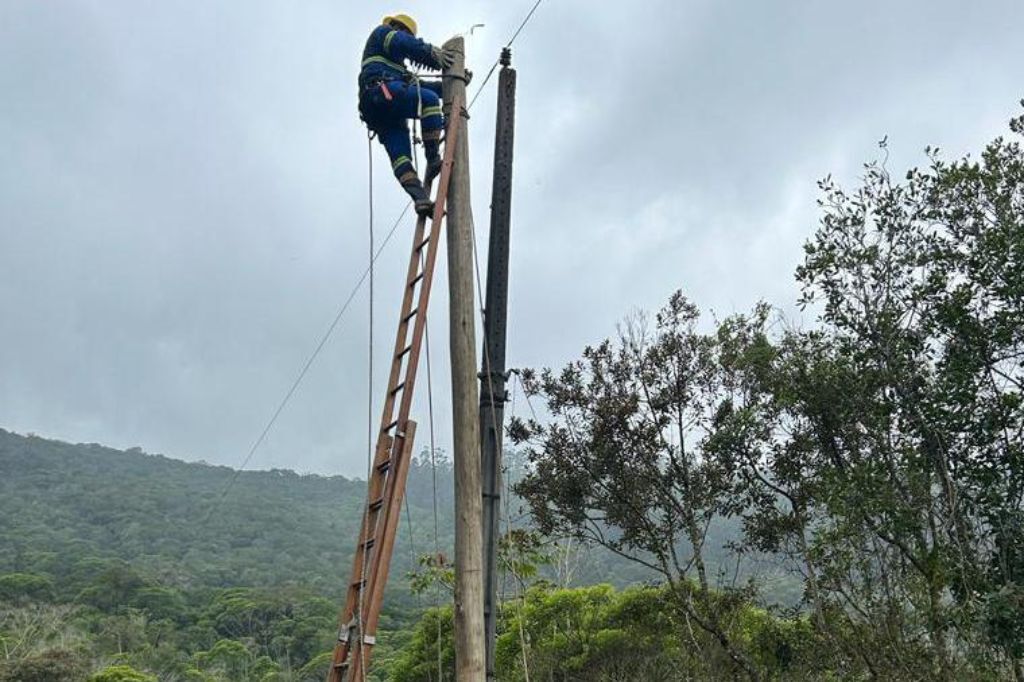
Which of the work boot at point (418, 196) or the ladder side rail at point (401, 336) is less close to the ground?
the work boot at point (418, 196)

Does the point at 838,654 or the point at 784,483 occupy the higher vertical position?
the point at 784,483

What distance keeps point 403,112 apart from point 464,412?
197cm

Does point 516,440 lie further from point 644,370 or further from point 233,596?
point 233,596

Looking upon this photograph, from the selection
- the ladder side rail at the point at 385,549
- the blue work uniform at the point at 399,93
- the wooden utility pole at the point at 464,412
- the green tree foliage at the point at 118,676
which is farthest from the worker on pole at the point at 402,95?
the green tree foliage at the point at 118,676

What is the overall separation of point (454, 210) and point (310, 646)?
4584 centimetres

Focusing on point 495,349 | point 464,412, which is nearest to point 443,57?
point 495,349

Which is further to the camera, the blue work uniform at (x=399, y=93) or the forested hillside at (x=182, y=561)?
the forested hillside at (x=182, y=561)

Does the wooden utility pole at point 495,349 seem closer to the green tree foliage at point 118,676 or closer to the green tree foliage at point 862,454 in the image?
the green tree foliage at point 862,454

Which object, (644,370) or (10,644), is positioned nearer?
(644,370)

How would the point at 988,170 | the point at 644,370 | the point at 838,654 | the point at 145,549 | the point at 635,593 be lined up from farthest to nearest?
the point at 145,549 → the point at 635,593 → the point at 644,370 → the point at 838,654 → the point at 988,170

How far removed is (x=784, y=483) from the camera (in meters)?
12.1

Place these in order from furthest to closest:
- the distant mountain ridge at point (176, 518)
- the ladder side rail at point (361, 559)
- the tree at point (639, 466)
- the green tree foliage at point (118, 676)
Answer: the distant mountain ridge at point (176, 518) → the green tree foliage at point (118, 676) → the tree at point (639, 466) → the ladder side rail at point (361, 559)

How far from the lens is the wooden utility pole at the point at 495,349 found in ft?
16.1

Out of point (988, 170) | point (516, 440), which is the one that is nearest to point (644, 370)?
point (516, 440)
